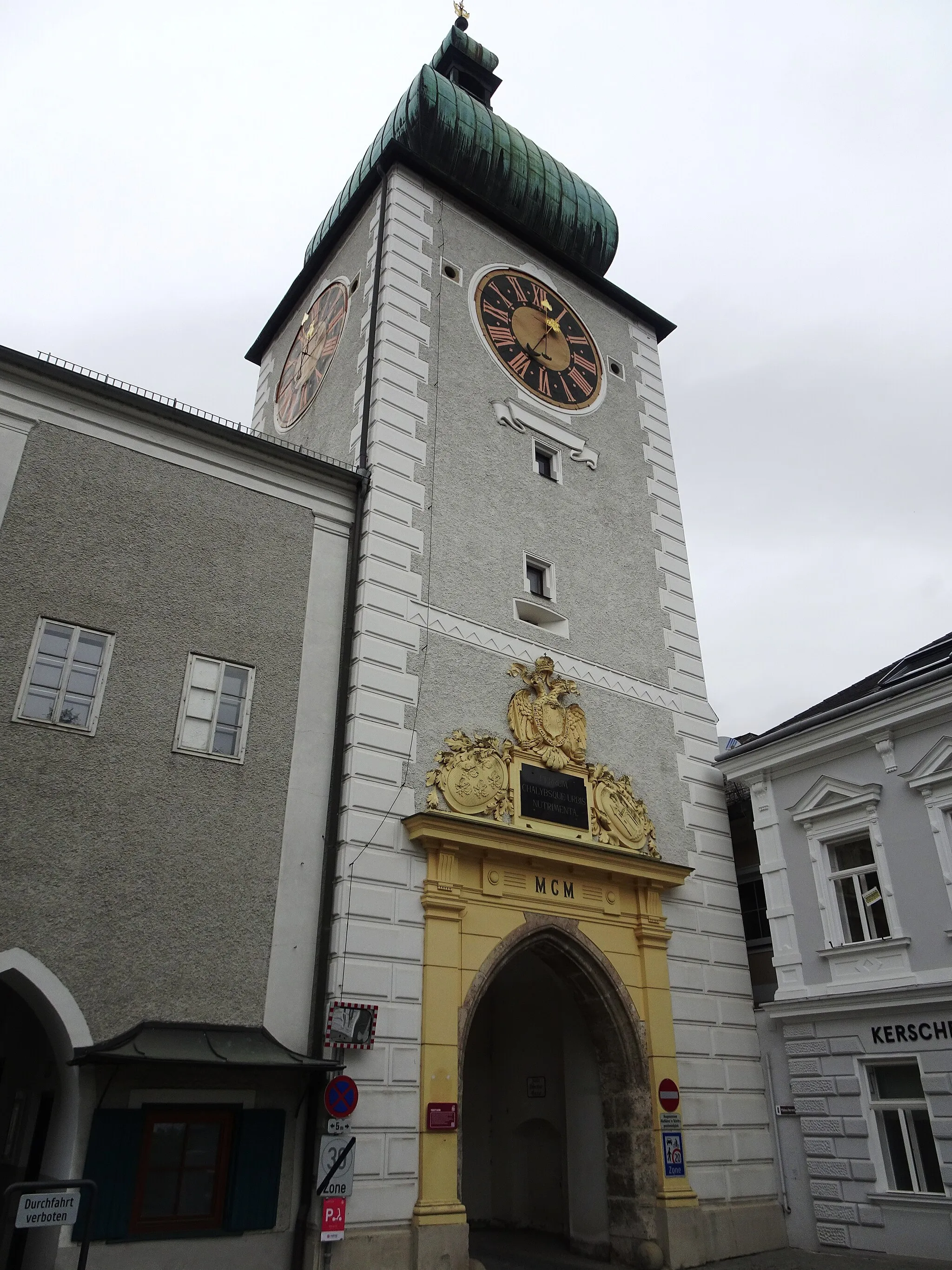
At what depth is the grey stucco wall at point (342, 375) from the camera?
1540cm

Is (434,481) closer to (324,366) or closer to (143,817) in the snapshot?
(324,366)

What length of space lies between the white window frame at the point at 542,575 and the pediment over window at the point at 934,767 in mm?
5483

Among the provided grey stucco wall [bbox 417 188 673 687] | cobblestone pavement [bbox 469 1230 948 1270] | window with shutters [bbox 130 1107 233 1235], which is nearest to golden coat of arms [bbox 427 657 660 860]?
grey stucco wall [bbox 417 188 673 687]

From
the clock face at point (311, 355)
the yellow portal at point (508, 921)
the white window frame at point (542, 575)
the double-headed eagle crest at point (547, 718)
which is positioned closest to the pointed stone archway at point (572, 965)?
the yellow portal at point (508, 921)

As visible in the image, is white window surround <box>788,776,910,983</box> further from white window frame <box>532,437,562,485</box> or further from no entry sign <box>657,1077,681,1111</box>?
white window frame <box>532,437,562,485</box>

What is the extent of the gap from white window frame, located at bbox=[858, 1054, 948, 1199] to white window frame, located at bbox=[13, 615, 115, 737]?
992 centimetres

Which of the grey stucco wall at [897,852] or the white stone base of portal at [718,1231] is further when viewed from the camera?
the grey stucco wall at [897,852]

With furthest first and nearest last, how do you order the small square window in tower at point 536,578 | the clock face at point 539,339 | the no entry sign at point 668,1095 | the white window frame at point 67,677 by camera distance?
the clock face at point 539,339 → the small square window in tower at point 536,578 → the no entry sign at point 668,1095 → the white window frame at point 67,677

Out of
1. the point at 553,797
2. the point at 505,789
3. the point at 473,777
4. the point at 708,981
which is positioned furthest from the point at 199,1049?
the point at 708,981

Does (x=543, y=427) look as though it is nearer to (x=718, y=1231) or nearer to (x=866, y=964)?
(x=866, y=964)

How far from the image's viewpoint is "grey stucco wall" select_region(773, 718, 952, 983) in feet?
38.4

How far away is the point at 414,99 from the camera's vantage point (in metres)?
18.7

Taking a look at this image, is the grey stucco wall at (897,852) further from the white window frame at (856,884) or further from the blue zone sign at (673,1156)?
the blue zone sign at (673,1156)

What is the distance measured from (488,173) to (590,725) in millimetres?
11446
